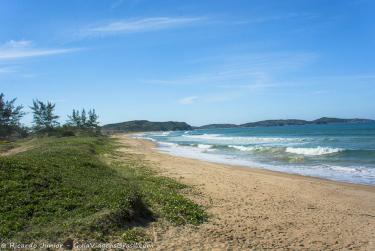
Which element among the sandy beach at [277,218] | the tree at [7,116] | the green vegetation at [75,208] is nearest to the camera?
the green vegetation at [75,208]

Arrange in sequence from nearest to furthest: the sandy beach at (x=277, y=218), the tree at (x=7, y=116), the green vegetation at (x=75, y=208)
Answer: the green vegetation at (x=75, y=208) → the sandy beach at (x=277, y=218) → the tree at (x=7, y=116)

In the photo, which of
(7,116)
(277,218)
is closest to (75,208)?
(277,218)

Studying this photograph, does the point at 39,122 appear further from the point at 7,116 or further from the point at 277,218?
the point at 277,218

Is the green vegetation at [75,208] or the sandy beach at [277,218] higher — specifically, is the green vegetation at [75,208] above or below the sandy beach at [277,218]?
above

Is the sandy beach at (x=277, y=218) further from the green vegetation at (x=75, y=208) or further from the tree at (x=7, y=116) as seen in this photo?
the tree at (x=7, y=116)

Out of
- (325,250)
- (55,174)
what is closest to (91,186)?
(55,174)

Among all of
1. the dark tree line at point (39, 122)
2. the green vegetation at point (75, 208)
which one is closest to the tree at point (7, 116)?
the dark tree line at point (39, 122)

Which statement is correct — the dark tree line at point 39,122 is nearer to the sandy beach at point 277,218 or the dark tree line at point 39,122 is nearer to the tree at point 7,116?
the tree at point 7,116

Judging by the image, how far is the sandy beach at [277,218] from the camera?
8.16 m

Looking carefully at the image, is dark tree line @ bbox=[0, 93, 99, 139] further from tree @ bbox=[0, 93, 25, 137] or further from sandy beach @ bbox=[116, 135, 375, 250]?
sandy beach @ bbox=[116, 135, 375, 250]

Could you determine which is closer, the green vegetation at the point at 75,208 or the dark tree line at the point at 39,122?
the green vegetation at the point at 75,208

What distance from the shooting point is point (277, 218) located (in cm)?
1034

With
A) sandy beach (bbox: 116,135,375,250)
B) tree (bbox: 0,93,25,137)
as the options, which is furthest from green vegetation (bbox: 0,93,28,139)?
sandy beach (bbox: 116,135,375,250)

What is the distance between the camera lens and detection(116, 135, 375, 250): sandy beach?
8156 millimetres
